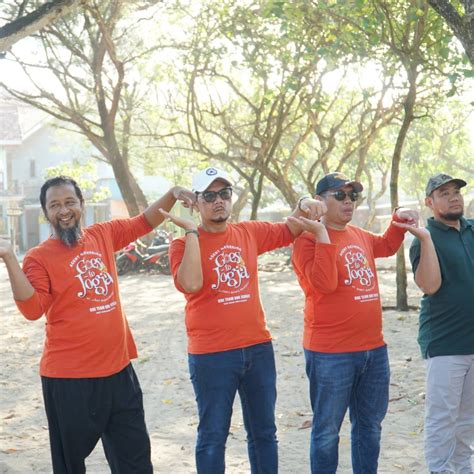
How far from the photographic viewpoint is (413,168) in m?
32.2

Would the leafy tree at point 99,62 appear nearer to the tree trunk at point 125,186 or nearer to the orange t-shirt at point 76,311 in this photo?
the tree trunk at point 125,186

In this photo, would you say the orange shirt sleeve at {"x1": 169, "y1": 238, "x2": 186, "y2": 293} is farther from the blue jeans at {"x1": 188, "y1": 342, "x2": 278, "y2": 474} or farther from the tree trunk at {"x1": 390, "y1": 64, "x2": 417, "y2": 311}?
the tree trunk at {"x1": 390, "y1": 64, "x2": 417, "y2": 311}

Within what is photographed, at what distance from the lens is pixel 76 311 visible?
4.36m

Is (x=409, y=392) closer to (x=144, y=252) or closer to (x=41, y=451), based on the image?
(x=41, y=451)

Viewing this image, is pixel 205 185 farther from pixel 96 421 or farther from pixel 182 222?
pixel 96 421

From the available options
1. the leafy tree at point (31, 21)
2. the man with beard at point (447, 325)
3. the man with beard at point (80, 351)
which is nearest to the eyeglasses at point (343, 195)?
the man with beard at point (447, 325)

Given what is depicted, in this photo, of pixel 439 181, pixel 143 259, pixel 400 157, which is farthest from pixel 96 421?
pixel 143 259

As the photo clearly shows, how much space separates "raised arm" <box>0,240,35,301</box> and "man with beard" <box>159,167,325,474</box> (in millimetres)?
836

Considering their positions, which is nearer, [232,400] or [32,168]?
[232,400]

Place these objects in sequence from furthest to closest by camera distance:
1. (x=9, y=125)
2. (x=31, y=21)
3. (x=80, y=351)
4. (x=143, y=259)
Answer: (x=9, y=125)
(x=143, y=259)
(x=31, y=21)
(x=80, y=351)

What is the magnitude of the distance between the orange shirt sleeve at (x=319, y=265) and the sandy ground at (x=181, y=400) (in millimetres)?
1799

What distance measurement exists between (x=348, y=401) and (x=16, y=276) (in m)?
2.03

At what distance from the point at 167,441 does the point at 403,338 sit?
16.5 feet

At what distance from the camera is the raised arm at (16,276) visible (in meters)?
4.03
